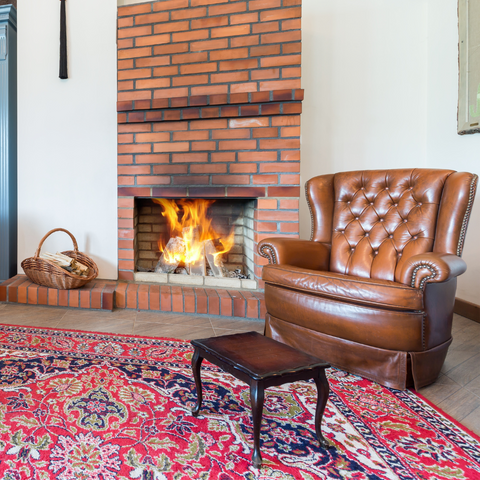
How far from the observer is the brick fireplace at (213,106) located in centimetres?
254

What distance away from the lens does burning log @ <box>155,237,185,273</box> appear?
295cm

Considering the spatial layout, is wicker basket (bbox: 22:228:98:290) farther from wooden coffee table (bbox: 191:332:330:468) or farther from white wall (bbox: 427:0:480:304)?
white wall (bbox: 427:0:480:304)

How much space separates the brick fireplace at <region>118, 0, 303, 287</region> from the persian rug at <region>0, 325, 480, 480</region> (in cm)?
128

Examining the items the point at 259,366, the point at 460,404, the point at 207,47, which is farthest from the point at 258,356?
the point at 207,47

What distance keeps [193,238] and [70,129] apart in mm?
1311

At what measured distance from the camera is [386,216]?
2.04m

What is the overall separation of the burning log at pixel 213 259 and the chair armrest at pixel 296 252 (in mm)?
862

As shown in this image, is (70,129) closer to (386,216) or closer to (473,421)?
(386,216)

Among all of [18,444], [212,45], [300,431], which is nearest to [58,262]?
[18,444]

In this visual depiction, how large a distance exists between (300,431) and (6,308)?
230 cm

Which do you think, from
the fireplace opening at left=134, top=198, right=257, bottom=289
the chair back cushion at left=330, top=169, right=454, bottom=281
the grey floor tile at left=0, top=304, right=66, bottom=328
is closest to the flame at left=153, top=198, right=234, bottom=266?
the fireplace opening at left=134, top=198, right=257, bottom=289

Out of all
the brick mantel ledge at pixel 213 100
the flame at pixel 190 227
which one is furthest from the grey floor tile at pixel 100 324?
the brick mantel ledge at pixel 213 100

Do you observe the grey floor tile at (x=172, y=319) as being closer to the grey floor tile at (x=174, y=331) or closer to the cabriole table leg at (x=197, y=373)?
the grey floor tile at (x=174, y=331)

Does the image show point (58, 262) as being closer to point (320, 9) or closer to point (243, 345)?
point (243, 345)
